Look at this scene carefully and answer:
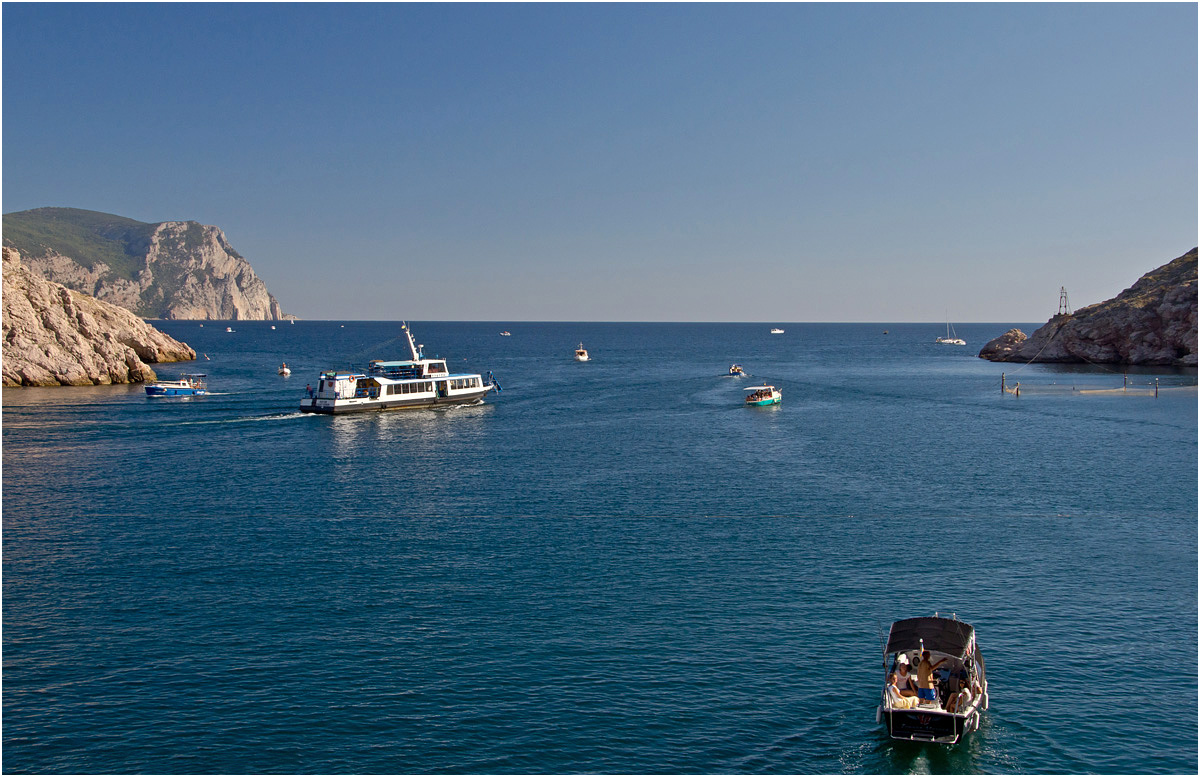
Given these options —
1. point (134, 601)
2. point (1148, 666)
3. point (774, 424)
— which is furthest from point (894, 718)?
point (774, 424)

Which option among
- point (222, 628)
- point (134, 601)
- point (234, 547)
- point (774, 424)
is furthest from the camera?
point (774, 424)

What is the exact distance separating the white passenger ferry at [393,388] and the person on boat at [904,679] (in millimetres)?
95990

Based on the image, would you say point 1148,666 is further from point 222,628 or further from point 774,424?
point 774,424

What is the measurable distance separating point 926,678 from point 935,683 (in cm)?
47

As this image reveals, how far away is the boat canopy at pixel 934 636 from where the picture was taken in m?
32.1

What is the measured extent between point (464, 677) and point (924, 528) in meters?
35.4

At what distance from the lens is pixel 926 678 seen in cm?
3125

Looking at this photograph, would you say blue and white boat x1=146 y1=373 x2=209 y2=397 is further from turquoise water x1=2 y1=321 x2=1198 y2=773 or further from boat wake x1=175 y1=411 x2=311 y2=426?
turquoise water x1=2 y1=321 x2=1198 y2=773

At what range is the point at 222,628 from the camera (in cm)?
3934

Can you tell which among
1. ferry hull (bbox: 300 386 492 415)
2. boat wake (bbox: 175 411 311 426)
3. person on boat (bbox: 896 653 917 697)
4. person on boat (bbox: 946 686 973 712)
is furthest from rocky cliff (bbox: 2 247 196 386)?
person on boat (bbox: 946 686 973 712)

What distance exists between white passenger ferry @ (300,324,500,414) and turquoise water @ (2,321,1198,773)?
26203mm

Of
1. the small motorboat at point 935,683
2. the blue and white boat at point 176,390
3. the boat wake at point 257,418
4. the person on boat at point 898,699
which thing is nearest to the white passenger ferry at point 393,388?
the boat wake at point 257,418

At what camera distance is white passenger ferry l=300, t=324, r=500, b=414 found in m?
116

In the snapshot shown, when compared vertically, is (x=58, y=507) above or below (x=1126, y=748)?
above
